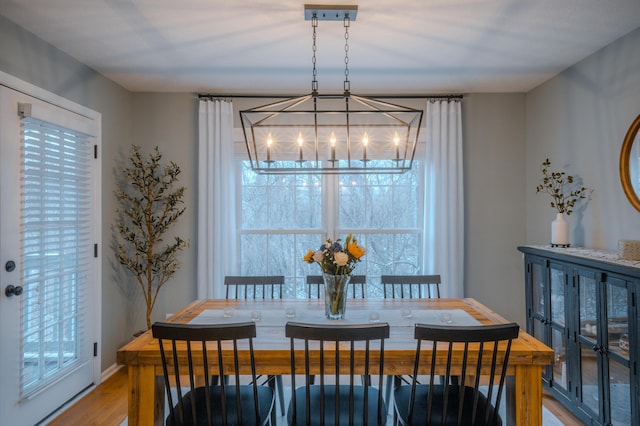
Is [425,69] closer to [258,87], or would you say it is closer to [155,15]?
[258,87]

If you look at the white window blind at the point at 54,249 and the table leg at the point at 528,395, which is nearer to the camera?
the table leg at the point at 528,395

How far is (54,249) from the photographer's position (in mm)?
2797

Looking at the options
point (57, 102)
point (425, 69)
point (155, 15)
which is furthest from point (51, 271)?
point (425, 69)

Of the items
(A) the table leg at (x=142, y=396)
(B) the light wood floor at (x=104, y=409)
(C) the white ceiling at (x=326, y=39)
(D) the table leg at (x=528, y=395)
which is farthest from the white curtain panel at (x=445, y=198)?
(A) the table leg at (x=142, y=396)

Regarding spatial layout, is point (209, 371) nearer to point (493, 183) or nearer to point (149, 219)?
point (149, 219)

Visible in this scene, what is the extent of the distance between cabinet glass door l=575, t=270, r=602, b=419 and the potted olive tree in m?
3.27

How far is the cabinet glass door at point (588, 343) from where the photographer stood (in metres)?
2.47

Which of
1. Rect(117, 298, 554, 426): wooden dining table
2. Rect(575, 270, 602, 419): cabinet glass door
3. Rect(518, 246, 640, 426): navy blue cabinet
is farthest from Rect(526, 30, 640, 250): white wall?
Rect(117, 298, 554, 426): wooden dining table

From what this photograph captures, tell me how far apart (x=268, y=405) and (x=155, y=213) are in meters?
2.57

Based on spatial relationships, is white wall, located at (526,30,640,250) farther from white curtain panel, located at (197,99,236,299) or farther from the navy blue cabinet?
white curtain panel, located at (197,99,236,299)

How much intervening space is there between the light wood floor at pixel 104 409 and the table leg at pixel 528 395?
120cm

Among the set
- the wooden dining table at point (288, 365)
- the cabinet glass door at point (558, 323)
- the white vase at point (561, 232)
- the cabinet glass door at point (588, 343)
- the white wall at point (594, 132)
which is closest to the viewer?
the wooden dining table at point (288, 365)

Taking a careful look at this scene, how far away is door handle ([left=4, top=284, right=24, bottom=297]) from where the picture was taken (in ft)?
7.81

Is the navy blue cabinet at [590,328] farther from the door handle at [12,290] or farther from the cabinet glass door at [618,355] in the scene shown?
the door handle at [12,290]
